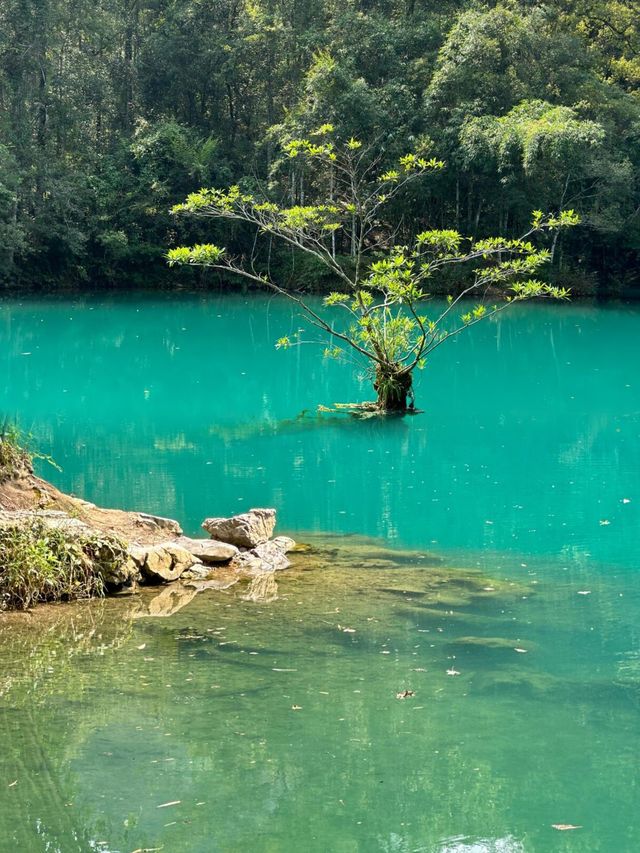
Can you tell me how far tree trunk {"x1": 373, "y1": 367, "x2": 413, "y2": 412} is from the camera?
15555 mm

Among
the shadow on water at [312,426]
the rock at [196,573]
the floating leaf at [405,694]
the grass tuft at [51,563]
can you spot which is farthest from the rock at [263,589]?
the shadow on water at [312,426]

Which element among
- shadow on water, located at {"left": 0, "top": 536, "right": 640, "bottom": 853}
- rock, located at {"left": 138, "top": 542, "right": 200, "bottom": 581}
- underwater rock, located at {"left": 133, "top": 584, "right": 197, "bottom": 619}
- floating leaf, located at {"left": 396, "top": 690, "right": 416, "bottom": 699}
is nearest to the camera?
shadow on water, located at {"left": 0, "top": 536, "right": 640, "bottom": 853}

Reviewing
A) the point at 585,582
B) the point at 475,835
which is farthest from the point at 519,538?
the point at 475,835

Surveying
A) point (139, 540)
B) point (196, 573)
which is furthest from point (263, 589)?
point (139, 540)

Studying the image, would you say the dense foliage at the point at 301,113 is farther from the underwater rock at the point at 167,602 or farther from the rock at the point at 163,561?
the underwater rock at the point at 167,602

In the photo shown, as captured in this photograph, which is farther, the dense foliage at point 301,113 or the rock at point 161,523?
the dense foliage at point 301,113

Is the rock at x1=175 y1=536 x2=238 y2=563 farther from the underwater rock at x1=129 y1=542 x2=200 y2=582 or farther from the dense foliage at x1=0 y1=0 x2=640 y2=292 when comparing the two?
the dense foliage at x1=0 y1=0 x2=640 y2=292

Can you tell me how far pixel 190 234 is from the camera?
36969 mm

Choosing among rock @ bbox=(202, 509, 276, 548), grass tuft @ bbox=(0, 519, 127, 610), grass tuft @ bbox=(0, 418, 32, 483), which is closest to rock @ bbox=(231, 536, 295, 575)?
rock @ bbox=(202, 509, 276, 548)

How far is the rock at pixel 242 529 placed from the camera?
344 inches

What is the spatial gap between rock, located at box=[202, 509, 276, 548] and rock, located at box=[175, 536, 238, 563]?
167mm

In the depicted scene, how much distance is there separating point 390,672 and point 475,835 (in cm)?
180

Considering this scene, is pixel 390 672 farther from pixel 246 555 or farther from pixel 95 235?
pixel 95 235

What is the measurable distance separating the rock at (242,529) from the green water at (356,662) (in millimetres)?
520
